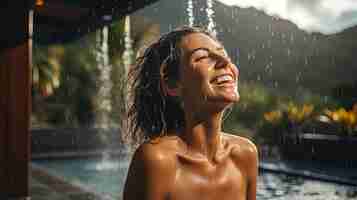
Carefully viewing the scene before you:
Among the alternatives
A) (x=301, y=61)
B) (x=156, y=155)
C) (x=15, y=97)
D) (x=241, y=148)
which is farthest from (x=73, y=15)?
(x=301, y=61)

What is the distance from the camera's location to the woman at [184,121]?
122 centimetres

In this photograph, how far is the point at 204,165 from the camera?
133 centimetres

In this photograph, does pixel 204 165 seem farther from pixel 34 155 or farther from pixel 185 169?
pixel 34 155

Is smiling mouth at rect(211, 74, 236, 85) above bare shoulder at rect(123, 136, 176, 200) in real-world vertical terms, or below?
above

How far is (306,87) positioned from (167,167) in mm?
26387

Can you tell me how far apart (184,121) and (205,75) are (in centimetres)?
18

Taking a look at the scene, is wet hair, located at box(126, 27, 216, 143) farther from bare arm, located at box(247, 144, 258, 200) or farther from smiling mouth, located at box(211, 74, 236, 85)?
bare arm, located at box(247, 144, 258, 200)

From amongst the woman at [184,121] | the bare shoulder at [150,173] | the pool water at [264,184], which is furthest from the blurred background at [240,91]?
the bare shoulder at [150,173]

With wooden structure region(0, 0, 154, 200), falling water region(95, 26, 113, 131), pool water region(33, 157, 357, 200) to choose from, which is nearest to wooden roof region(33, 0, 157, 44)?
wooden structure region(0, 0, 154, 200)

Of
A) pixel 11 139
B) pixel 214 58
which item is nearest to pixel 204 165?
pixel 214 58

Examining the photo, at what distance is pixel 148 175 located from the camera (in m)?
1.20

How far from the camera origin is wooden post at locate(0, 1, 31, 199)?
5711 mm

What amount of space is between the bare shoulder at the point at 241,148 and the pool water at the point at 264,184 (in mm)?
4872

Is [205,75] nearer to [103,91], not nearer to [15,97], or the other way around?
[15,97]
